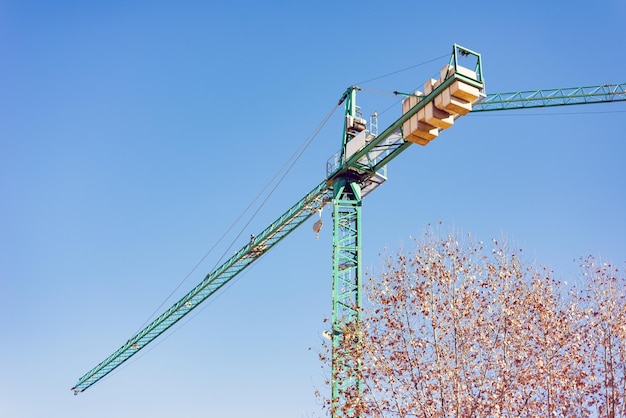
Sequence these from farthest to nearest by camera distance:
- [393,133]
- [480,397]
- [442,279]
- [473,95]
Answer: [393,133]
[442,279]
[480,397]
[473,95]

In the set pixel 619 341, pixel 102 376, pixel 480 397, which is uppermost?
pixel 102 376

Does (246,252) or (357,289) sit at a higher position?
(246,252)

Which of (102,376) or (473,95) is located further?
(102,376)

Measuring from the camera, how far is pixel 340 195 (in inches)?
1329

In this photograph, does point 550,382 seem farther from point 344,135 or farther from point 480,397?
point 344,135

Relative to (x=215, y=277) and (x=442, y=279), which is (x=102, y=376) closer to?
(x=215, y=277)

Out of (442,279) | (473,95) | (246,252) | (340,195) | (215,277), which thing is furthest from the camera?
(215,277)

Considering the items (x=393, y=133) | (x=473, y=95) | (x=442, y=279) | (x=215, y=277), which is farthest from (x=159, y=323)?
(x=473, y=95)

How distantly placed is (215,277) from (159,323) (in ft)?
31.1

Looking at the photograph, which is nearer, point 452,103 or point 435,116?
point 452,103

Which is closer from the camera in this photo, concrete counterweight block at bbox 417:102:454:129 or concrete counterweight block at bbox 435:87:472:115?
concrete counterweight block at bbox 435:87:472:115

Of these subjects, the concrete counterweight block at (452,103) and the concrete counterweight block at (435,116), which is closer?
the concrete counterweight block at (452,103)

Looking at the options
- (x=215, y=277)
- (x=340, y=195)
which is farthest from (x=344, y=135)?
(x=215, y=277)

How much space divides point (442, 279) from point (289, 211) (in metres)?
23.2
